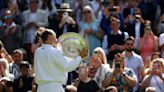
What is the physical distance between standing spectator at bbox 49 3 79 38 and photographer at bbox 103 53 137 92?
339cm

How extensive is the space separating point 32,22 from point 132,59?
365 centimetres

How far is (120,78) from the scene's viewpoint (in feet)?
49.7

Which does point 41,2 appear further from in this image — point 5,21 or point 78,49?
point 78,49

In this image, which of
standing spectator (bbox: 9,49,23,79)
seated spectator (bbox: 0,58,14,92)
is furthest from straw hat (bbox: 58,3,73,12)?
seated spectator (bbox: 0,58,14,92)

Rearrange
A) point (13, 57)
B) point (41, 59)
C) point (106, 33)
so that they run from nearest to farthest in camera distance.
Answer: point (41, 59), point (13, 57), point (106, 33)

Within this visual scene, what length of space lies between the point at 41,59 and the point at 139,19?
6.58 metres

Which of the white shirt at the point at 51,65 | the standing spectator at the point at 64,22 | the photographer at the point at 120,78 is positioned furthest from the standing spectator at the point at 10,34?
the white shirt at the point at 51,65

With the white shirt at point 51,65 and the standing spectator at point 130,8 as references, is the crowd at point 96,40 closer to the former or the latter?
the standing spectator at point 130,8

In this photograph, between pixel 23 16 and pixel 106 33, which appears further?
pixel 23 16

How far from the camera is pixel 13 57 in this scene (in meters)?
16.8

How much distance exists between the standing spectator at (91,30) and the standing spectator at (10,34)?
63.4 inches

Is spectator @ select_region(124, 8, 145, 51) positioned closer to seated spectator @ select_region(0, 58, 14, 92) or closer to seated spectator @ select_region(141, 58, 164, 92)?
seated spectator @ select_region(141, 58, 164, 92)

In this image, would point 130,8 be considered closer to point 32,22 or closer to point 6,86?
point 32,22

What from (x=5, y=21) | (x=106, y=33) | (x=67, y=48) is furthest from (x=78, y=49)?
(x=5, y=21)
